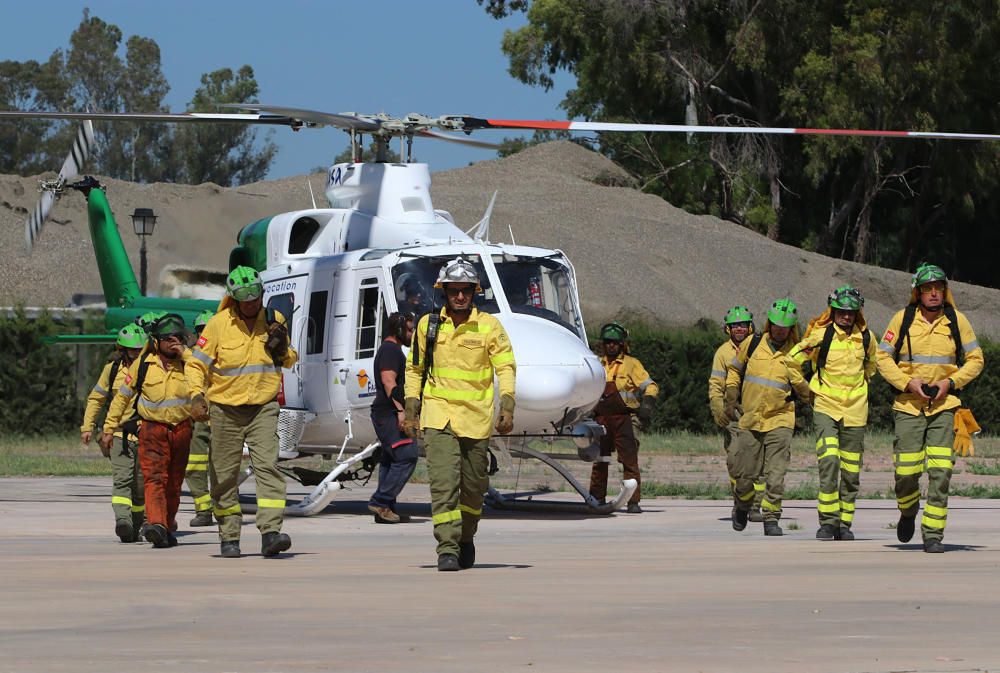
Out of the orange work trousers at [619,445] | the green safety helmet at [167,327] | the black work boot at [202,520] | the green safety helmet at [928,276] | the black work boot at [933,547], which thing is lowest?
the black work boot at [202,520]

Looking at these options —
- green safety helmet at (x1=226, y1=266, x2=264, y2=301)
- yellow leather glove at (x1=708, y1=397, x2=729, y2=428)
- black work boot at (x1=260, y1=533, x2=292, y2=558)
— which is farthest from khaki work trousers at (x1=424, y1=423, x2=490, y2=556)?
yellow leather glove at (x1=708, y1=397, x2=729, y2=428)

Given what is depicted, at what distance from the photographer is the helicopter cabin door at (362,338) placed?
15.5 metres

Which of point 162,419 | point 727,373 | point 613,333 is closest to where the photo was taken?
point 162,419

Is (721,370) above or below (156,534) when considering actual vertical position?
above

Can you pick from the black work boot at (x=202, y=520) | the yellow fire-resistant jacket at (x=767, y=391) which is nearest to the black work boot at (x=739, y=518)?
the yellow fire-resistant jacket at (x=767, y=391)

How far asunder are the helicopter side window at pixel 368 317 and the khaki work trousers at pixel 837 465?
448cm

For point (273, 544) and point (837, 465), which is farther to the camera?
point (837, 465)

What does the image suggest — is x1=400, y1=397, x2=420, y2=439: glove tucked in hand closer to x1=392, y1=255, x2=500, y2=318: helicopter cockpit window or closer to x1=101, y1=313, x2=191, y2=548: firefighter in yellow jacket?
x1=101, y1=313, x2=191, y2=548: firefighter in yellow jacket

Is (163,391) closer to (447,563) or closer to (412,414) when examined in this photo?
(412,414)

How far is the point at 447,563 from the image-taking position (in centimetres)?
1052

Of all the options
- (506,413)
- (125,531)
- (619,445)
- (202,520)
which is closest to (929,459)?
(506,413)

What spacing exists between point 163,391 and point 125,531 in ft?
4.11

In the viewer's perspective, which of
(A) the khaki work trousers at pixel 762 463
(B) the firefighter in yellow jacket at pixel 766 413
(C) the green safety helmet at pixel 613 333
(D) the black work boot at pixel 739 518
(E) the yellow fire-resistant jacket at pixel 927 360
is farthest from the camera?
Answer: (C) the green safety helmet at pixel 613 333

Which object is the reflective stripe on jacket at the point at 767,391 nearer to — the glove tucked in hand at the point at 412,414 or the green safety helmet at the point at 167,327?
the glove tucked in hand at the point at 412,414
